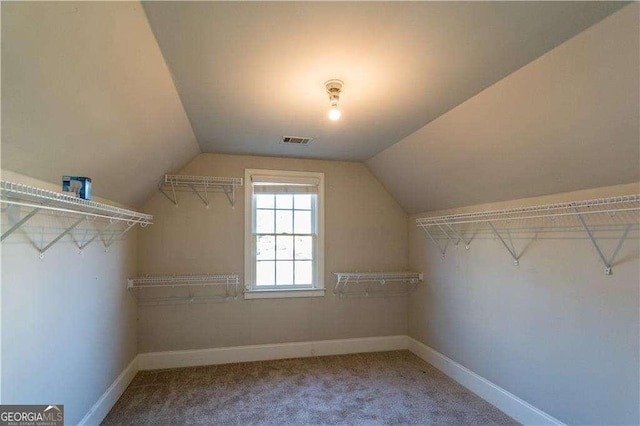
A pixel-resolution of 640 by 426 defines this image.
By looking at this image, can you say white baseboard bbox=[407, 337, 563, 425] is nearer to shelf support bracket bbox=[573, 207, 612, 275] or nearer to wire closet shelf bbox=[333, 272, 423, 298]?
wire closet shelf bbox=[333, 272, 423, 298]

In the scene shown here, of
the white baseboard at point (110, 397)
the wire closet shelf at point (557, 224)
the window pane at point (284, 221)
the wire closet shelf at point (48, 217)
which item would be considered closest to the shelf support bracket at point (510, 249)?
the wire closet shelf at point (557, 224)

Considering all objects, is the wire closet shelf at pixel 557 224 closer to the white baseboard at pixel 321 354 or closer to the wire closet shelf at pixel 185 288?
the white baseboard at pixel 321 354

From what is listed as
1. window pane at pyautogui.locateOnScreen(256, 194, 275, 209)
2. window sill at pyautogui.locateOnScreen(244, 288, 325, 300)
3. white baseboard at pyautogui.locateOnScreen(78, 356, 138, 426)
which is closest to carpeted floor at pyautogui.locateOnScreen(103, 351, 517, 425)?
white baseboard at pyautogui.locateOnScreen(78, 356, 138, 426)

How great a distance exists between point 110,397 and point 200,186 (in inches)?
79.5

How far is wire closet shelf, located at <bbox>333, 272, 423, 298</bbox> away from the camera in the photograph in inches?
155

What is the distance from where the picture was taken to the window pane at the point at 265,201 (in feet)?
12.6

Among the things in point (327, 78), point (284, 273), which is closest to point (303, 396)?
point (284, 273)

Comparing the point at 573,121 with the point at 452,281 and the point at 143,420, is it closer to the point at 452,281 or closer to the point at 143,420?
the point at 452,281

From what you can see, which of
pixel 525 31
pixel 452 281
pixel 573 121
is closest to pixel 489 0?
pixel 525 31

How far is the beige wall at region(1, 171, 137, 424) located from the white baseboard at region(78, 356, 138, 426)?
0.05 meters

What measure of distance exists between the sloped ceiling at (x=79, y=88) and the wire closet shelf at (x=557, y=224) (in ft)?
8.00

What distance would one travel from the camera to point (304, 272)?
12.9ft

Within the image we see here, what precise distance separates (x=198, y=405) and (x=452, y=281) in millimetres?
2556

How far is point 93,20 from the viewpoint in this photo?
4.03 ft
